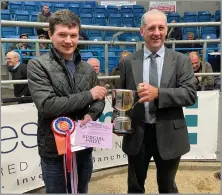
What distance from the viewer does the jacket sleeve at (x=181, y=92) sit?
1643 mm

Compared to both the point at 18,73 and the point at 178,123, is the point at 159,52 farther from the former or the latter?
the point at 18,73

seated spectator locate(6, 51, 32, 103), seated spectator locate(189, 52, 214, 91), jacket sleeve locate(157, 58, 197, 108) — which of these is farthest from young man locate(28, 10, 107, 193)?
seated spectator locate(189, 52, 214, 91)

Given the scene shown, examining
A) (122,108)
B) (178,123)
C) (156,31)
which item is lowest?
(178,123)

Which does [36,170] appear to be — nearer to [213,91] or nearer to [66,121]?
[66,121]

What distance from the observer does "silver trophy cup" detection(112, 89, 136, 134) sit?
1.66m

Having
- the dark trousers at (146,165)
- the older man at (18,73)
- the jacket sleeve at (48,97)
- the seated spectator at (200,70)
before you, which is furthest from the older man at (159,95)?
the seated spectator at (200,70)

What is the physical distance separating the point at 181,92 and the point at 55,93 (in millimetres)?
705

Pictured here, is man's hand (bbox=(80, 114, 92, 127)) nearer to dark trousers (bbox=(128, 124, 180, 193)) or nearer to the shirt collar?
dark trousers (bbox=(128, 124, 180, 193))

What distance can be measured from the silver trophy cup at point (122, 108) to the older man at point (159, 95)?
76 mm

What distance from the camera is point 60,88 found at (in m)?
1.51

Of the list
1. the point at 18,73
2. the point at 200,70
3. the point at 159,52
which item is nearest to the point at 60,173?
the point at 159,52

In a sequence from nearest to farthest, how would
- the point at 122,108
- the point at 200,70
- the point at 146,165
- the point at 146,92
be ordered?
the point at 146,92, the point at 122,108, the point at 146,165, the point at 200,70

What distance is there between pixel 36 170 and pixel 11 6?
8.66m

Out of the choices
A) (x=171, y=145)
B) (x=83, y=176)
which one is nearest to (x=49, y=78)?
(x=83, y=176)
